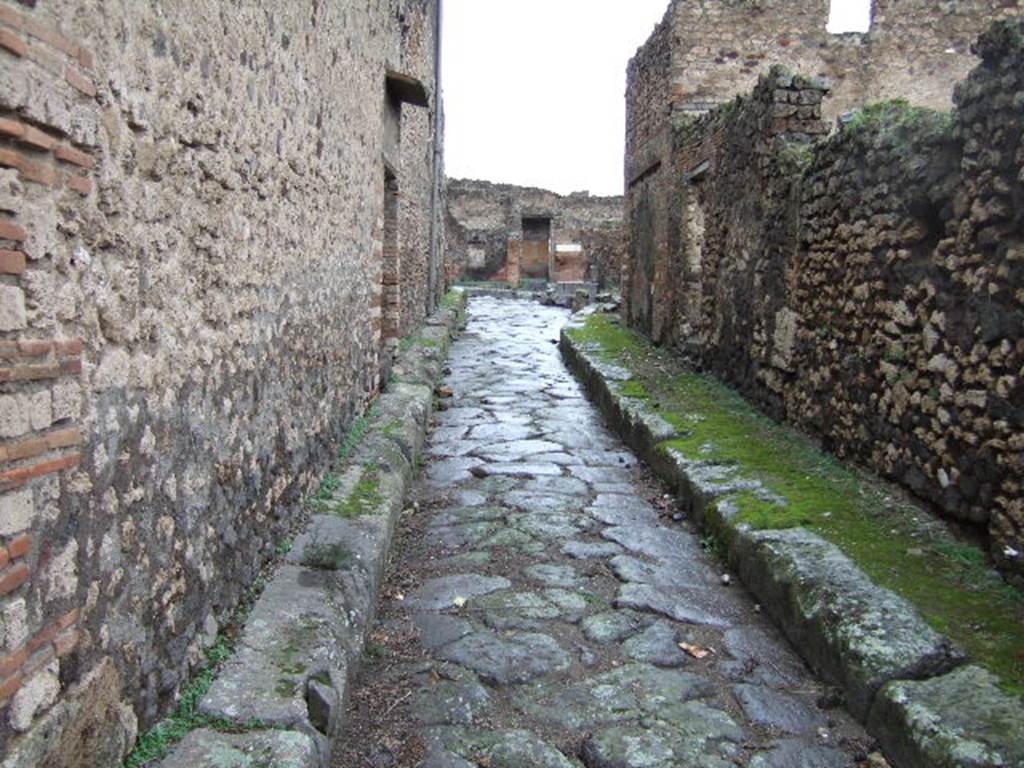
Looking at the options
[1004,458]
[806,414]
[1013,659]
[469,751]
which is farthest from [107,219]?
[806,414]

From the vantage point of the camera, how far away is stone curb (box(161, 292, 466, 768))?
2369 millimetres

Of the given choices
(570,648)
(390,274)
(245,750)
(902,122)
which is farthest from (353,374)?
(245,750)

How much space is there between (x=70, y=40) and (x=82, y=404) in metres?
0.79

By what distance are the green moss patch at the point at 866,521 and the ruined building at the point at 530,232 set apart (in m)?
21.1

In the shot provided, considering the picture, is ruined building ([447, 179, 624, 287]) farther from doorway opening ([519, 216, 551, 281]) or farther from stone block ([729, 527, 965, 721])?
stone block ([729, 527, 965, 721])

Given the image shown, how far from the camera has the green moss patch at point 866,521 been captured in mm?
3191

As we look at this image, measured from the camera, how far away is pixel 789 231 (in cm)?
662

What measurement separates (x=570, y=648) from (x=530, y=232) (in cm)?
2780

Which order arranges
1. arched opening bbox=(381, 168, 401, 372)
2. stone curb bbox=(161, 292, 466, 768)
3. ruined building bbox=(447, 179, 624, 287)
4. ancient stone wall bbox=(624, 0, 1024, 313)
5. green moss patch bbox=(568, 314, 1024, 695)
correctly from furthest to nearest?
1. ruined building bbox=(447, 179, 624, 287)
2. ancient stone wall bbox=(624, 0, 1024, 313)
3. arched opening bbox=(381, 168, 401, 372)
4. green moss patch bbox=(568, 314, 1024, 695)
5. stone curb bbox=(161, 292, 466, 768)

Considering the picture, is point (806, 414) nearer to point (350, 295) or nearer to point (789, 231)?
point (789, 231)

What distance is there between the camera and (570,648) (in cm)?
362

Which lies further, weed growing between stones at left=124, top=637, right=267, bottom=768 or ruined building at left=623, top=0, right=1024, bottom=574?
ruined building at left=623, top=0, right=1024, bottom=574

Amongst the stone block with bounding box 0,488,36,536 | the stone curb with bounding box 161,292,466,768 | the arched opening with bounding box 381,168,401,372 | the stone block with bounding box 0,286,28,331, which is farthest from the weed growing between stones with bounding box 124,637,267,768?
the arched opening with bounding box 381,168,401,372

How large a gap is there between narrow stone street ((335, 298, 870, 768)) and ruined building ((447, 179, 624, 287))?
22547 millimetres
